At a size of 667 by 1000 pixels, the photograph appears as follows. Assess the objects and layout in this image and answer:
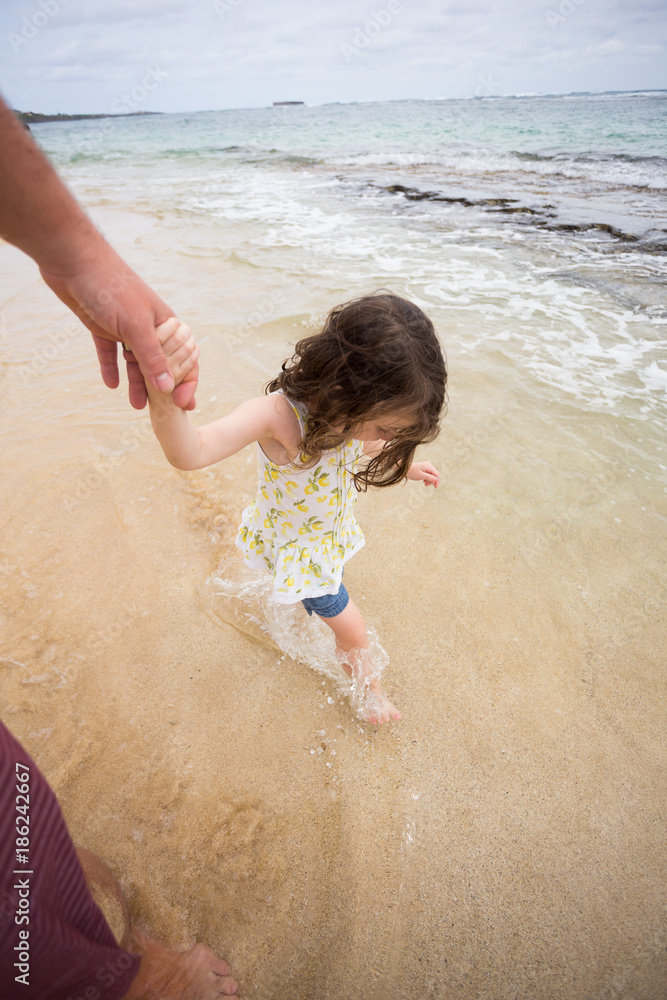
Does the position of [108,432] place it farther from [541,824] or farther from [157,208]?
[157,208]

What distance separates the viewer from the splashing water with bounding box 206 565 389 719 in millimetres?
1903

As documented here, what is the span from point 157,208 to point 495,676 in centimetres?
1121

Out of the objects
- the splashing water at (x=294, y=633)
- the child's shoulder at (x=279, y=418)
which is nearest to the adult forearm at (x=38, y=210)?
the child's shoulder at (x=279, y=418)

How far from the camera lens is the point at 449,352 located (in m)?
4.05

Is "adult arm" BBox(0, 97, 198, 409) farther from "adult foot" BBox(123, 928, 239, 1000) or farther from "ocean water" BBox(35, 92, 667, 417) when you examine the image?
"ocean water" BBox(35, 92, 667, 417)

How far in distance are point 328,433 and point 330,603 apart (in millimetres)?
652

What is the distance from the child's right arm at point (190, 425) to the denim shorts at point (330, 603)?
0.63 meters

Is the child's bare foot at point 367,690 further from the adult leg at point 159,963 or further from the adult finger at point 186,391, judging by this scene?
the adult finger at point 186,391

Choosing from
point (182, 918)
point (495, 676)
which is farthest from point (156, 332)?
point (495, 676)

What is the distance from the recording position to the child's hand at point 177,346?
1.04m

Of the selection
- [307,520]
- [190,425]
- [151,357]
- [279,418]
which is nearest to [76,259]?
[151,357]

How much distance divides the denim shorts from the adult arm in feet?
3.25

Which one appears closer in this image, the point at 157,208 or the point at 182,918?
the point at 182,918

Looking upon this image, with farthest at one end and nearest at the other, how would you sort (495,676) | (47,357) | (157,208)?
(157,208) < (47,357) < (495,676)
